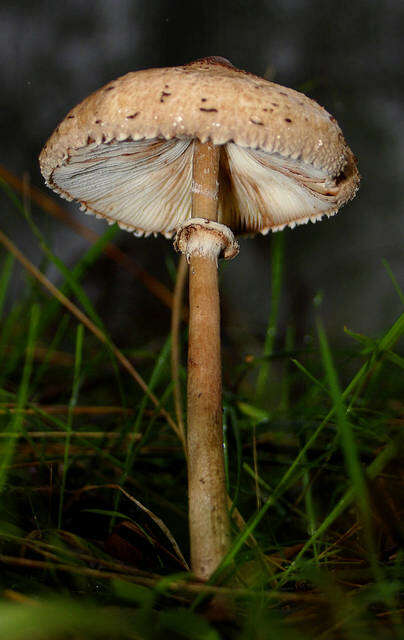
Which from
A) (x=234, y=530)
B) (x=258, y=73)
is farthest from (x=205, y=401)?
(x=258, y=73)

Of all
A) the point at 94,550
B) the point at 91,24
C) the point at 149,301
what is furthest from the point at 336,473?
the point at 91,24

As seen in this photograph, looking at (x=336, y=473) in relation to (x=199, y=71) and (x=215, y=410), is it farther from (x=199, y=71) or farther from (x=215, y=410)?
(x=199, y=71)

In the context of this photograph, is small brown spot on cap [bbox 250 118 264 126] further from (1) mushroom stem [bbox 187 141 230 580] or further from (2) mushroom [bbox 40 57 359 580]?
(1) mushroom stem [bbox 187 141 230 580]

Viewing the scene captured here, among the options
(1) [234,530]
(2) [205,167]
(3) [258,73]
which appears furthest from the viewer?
(3) [258,73]

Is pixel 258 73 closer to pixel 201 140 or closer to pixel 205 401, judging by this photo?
pixel 201 140

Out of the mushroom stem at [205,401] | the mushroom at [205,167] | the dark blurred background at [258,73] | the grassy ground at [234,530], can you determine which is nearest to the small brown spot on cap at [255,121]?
the mushroom at [205,167]

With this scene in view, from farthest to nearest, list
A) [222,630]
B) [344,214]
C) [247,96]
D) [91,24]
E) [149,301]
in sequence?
[344,214]
[149,301]
[91,24]
[247,96]
[222,630]

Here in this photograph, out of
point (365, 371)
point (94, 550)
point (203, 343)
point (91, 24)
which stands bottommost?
point (94, 550)

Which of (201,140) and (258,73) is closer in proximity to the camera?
(201,140)
